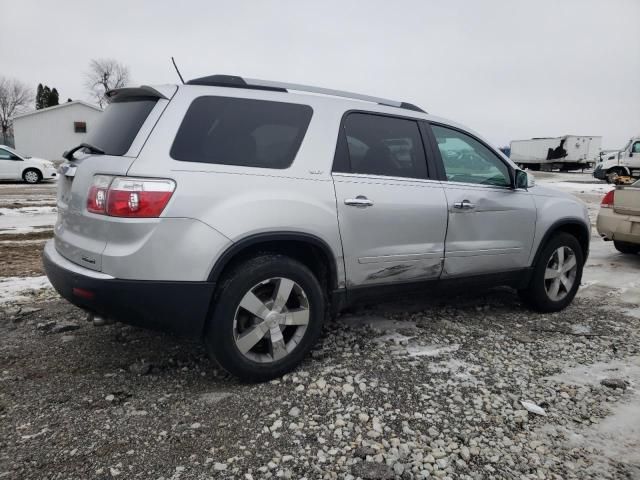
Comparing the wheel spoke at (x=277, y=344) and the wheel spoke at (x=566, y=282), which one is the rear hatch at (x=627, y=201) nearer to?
the wheel spoke at (x=566, y=282)

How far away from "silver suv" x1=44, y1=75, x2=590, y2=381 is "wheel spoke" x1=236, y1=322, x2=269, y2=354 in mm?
17

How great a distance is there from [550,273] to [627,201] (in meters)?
3.45

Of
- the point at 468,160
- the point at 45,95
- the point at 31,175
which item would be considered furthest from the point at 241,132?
the point at 45,95

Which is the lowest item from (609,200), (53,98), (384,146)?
(609,200)

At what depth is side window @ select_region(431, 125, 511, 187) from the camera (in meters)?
3.88

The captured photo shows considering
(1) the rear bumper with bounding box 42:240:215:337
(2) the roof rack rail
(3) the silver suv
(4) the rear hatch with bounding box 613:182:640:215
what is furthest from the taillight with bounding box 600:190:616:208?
(1) the rear bumper with bounding box 42:240:215:337

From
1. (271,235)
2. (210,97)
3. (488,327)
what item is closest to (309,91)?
(210,97)

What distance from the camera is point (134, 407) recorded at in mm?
2727

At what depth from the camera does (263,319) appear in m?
2.92

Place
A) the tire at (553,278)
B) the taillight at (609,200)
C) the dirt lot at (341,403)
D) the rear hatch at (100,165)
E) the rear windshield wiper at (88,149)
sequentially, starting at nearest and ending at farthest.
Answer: the dirt lot at (341,403) < the rear hatch at (100,165) < the rear windshield wiper at (88,149) < the tire at (553,278) < the taillight at (609,200)

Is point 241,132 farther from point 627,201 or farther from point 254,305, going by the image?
point 627,201

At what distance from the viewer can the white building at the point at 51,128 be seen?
127 ft

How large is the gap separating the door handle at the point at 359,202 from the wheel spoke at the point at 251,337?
947mm

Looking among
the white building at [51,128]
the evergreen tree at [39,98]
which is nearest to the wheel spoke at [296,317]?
the white building at [51,128]
